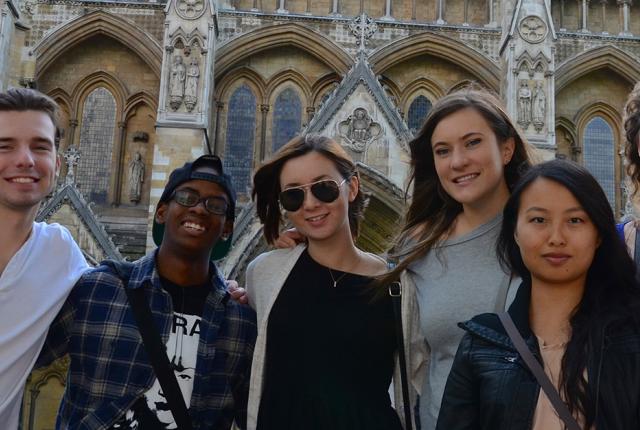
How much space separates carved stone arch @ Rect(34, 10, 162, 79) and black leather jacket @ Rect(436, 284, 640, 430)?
13.6m

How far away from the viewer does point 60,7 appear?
596 inches

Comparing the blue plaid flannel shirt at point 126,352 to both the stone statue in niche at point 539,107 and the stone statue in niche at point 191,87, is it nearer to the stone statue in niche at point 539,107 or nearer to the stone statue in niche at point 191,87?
the stone statue in niche at point 191,87

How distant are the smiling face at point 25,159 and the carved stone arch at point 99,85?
12673 mm

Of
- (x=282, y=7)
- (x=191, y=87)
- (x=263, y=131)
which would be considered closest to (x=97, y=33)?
(x=191, y=87)

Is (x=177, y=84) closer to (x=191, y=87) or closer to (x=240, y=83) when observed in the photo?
(x=191, y=87)

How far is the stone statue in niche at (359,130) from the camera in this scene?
13.0 m

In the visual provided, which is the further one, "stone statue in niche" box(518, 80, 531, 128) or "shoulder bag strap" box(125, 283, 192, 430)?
"stone statue in niche" box(518, 80, 531, 128)

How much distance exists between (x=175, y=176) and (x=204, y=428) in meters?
1.18

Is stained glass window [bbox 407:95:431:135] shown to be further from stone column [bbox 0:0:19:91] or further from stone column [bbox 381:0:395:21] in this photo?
stone column [bbox 0:0:19:91]

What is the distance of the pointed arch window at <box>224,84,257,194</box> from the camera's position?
1518 cm

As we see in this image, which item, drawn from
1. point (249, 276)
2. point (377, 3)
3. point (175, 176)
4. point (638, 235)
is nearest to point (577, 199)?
point (638, 235)

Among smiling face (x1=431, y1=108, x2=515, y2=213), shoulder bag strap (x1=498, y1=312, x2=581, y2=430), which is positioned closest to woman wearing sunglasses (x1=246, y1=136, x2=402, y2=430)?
smiling face (x1=431, y1=108, x2=515, y2=213)

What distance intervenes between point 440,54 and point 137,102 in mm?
6788

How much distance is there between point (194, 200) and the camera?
3.30m
